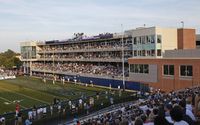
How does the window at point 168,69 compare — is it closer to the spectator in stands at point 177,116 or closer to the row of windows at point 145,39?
the row of windows at point 145,39

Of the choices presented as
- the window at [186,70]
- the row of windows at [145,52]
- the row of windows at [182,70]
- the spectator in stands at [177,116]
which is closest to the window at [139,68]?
the row of windows at [145,52]

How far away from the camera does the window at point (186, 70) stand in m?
42.2

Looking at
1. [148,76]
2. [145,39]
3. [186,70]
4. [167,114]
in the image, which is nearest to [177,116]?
[167,114]

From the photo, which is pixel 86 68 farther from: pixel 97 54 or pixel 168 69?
pixel 168 69

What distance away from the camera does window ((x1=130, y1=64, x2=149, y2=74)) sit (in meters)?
50.0

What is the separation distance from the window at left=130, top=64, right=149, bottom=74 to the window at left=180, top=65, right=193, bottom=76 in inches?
281

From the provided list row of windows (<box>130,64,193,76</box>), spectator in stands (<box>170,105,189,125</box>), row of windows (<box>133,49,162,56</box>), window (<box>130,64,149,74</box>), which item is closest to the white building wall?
window (<box>130,64,149,74</box>)

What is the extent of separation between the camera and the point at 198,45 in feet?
198

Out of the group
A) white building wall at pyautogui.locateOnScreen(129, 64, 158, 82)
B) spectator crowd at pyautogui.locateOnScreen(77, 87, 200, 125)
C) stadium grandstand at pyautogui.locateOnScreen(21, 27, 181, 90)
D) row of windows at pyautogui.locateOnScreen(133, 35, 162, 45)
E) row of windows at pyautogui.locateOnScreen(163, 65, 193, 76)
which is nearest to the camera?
spectator crowd at pyautogui.locateOnScreen(77, 87, 200, 125)

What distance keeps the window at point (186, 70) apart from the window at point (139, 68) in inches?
281

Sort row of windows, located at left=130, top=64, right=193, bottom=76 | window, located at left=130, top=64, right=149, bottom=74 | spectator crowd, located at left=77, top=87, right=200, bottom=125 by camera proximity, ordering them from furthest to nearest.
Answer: window, located at left=130, top=64, right=149, bottom=74 < row of windows, located at left=130, top=64, right=193, bottom=76 < spectator crowd, located at left=77, top=87, right=200, bottom=125

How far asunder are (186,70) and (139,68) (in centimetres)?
992

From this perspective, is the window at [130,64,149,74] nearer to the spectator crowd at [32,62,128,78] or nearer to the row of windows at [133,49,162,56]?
the row of windows at [133,49,162,56]

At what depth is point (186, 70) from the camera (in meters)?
42.9
